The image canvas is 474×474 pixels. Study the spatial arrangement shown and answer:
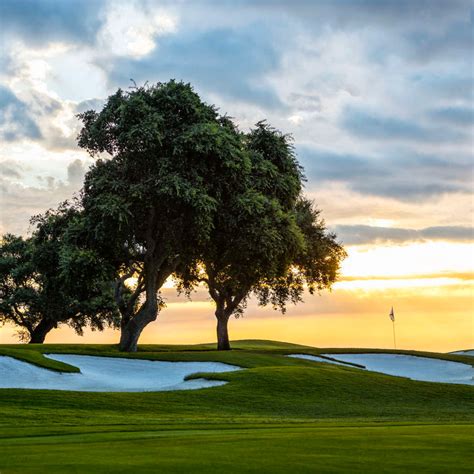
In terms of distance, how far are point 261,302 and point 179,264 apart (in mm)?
10932

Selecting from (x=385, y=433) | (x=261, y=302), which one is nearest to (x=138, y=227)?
(x=261, y=302)

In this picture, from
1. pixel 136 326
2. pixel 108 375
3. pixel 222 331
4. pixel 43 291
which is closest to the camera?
pixel 108 375

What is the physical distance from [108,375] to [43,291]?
1072 inches

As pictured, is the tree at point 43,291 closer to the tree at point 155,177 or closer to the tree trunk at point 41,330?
the tree trunk at point 41,330

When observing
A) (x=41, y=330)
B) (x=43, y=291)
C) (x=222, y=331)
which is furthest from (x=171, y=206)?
(x=41, y=330)

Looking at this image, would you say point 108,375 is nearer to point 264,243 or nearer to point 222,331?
point 264,243

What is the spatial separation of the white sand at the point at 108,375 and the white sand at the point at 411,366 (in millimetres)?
15605

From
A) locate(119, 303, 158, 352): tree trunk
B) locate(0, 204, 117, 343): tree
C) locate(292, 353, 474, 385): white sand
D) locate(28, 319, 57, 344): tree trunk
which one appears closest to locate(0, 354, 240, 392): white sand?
locate(119, 303, 158, 352): tree trunk

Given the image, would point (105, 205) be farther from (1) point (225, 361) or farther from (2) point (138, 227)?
(1) point (225, 361)

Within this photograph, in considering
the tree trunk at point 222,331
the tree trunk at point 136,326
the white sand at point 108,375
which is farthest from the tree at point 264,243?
the white sand at point 108,375

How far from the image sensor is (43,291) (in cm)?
6512

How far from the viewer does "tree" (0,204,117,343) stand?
57.2 m

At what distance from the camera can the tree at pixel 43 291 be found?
188ft

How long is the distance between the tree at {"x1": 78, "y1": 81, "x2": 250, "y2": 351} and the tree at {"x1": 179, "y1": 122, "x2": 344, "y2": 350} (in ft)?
6.50
